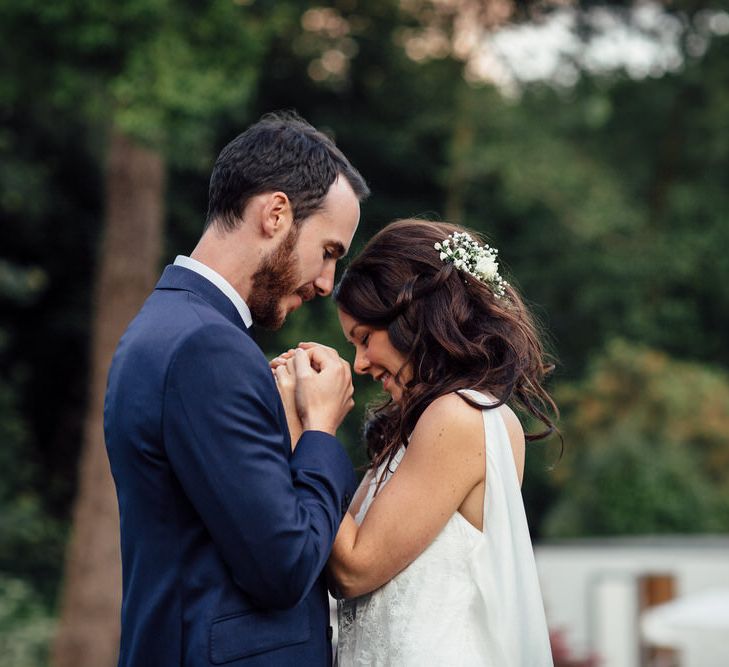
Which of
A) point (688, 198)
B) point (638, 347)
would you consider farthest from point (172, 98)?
point (688, 198)

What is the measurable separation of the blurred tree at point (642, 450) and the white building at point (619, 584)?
3.13 meters

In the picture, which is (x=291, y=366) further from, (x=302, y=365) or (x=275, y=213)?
(x=275, y=213)

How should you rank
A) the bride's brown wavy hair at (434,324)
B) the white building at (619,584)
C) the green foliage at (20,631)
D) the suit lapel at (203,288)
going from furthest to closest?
the white building at (619,584), the green foliage at (20,631), the bride's brown wavy hair at (434,324), the suit lapel at (203,288)

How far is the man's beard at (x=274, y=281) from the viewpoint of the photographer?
8.39 feet

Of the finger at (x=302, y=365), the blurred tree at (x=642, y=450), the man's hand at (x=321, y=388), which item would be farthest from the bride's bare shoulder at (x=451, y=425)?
the blurred tree at (x=642, y=450)

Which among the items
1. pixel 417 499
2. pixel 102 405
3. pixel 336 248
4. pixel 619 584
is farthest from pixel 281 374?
pixel 619 584

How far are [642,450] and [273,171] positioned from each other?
15.4 m

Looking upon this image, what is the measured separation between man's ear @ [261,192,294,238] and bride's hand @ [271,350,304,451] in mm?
314

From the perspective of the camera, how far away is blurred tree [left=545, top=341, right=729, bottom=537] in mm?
17234

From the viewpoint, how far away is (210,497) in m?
2.26

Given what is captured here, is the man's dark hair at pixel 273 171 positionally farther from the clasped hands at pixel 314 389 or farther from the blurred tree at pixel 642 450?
the blurred tree at pixel 642 450

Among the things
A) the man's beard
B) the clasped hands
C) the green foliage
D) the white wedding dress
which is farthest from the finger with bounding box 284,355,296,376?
the green foliage

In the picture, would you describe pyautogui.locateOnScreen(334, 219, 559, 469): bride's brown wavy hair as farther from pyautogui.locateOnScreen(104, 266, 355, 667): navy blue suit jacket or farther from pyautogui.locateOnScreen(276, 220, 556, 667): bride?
pyautogui.locateOnScreen(104, 266, 355, 667): navy blue suit jacket

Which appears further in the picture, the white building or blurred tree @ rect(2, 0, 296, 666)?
the white building
